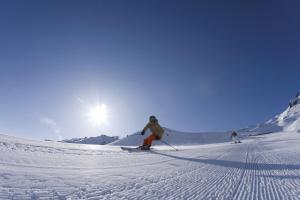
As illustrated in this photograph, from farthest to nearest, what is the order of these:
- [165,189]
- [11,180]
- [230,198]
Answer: [165,189] → [230,198] → [11,180]

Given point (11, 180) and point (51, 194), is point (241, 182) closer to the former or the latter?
point (51, 194)

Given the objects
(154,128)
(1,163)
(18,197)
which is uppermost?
(154,128)

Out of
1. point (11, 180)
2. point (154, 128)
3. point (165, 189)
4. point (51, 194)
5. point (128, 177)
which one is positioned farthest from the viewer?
point (154, 128)

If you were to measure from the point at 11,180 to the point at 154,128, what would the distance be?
10713 mm

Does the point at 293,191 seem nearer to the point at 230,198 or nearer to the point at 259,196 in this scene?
the point at 259,196

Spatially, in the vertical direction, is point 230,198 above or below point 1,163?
below

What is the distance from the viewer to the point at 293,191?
3.37 m

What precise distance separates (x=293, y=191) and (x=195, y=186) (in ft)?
3.99

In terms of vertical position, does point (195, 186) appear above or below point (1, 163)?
below

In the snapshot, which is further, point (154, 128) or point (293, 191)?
point (154, 128)

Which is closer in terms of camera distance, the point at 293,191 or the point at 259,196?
the point at 259,196

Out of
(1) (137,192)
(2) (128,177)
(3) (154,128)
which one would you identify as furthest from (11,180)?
(3) (154,128)

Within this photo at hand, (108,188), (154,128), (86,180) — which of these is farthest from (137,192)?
(154,128)

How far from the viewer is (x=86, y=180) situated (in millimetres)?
3361
